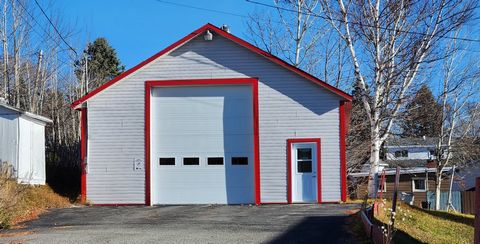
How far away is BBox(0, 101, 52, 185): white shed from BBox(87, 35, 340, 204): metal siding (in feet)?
6.42

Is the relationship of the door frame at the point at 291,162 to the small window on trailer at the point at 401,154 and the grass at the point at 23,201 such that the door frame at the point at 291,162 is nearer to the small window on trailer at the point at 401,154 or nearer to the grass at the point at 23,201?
the grass at the point at 23,201

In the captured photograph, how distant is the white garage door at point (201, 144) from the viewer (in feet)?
63.1

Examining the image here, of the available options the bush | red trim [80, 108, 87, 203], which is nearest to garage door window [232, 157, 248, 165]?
red trim [80, 108, 87, 203]

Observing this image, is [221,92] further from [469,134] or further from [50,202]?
[469,134]

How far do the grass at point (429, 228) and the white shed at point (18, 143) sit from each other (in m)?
11.4

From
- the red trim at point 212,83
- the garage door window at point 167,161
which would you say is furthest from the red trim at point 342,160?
the garage door window at point 167,161

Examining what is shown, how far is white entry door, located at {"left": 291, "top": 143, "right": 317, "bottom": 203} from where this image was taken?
18812 millimetres

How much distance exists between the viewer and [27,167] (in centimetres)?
1911

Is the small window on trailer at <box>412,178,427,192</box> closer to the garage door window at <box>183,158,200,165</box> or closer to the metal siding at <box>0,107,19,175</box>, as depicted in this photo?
the garage door window at <box>183,158,200,165</box>

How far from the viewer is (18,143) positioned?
18625 millimetres

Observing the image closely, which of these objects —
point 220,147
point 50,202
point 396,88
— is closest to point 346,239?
point 220,147

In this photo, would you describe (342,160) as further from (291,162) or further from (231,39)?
(231,39)

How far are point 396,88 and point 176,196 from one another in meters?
11.0

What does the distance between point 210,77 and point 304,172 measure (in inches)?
174
